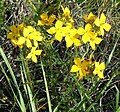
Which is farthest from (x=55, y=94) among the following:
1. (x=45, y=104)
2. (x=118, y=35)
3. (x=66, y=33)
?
→ (x=118, y=35)

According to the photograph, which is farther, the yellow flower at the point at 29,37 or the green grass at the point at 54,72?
the green grass at the point at 54,72

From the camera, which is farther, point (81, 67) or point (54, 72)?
point (54, 72)

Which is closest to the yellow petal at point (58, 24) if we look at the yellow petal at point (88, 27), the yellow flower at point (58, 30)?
the yellow flower at point (58, 30)

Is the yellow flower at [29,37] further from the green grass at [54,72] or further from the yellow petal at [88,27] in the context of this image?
the yellow petal at [88,27]

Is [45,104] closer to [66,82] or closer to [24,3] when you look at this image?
[66,82]

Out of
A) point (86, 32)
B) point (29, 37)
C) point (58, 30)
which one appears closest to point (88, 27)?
point (86, 32)

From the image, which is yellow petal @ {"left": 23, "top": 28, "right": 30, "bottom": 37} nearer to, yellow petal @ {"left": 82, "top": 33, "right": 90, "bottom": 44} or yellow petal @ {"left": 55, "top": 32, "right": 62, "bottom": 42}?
yellow petal @ {"left": 55, "top": 32, "right": 62, "bottom": 42}

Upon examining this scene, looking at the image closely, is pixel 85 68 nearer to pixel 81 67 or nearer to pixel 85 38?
pixel 81 67

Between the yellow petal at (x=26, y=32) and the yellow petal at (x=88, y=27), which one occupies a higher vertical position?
the yellow petal at (x=26, y=32)

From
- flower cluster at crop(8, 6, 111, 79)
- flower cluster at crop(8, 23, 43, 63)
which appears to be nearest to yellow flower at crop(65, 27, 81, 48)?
flower cluster at crop(8, 6, 111, 79)

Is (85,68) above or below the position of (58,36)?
below
